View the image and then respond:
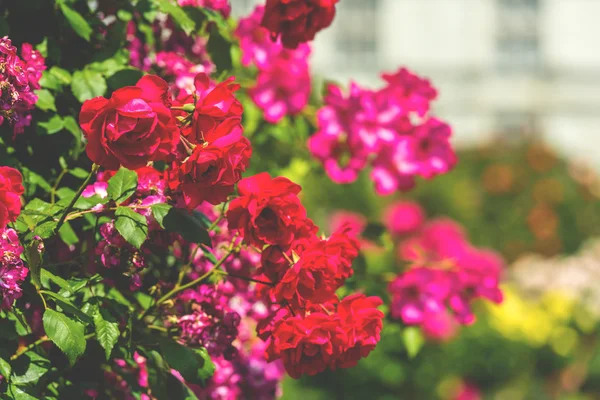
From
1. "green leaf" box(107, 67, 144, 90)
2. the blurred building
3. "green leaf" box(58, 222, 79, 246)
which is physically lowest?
the blurred building

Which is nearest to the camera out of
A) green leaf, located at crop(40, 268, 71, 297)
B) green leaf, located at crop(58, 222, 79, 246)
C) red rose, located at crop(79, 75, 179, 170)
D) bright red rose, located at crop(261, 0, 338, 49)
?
red rose, located at crop(79, 75, 179, 170)

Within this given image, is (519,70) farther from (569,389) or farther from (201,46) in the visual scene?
(201,46)

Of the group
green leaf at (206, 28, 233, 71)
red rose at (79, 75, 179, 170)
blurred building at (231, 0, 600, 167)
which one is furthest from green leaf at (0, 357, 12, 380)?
blurred building at (231, 0, 600, 167)

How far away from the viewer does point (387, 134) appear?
2.04 meters

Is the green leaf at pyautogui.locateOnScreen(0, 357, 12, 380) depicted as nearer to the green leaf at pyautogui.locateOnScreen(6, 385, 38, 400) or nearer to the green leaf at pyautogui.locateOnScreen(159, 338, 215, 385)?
the green leaf at pyautogui.locateOnScreen(6, 385, 38, 400)

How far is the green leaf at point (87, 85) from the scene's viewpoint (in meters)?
1.53

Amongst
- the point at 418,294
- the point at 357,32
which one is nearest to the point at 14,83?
the point at 418,294

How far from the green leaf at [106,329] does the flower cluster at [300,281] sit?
0.70 ft

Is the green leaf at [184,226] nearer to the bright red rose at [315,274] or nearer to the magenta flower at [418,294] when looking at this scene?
the bright red rose at [315,274]

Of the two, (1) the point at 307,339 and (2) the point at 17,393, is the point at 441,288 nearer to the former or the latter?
(1) the point at 307,339

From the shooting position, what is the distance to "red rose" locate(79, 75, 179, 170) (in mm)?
1130

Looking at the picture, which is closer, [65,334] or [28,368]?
[65,334]

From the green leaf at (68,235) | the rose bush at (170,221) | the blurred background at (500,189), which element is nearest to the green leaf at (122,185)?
the rose bush at (170,221)

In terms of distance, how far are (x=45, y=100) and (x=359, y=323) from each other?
0.65m
